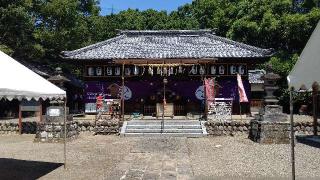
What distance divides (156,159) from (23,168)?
363cm

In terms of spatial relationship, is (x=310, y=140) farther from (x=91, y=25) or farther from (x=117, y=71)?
(x=91, y=25)

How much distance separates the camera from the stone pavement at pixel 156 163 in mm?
9906

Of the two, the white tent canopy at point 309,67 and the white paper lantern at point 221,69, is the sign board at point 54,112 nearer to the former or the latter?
the white tent canopy at point 309,67

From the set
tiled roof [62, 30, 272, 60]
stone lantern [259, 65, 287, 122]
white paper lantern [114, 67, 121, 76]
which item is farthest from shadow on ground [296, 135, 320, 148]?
white paper lantern [114, 67, 121, 76]

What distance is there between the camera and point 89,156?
1287 centimetres

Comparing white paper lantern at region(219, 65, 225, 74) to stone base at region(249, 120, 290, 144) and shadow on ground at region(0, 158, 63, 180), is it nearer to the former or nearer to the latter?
stone base at region(249, 120, 290, 144)

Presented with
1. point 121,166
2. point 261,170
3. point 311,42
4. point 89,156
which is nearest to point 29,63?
point 89,156

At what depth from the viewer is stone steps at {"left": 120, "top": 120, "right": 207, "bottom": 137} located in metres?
19.0

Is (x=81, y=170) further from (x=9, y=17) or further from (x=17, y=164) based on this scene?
(x=9, y=17)

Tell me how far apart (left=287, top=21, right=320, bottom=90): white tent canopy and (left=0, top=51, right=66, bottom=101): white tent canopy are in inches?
185

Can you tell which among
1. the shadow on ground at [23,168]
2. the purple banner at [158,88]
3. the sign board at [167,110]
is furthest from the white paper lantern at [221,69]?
the shadow on ground at [23,168]

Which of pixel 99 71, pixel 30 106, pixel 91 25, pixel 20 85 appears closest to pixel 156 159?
pixel 20 85

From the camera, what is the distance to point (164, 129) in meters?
19.8

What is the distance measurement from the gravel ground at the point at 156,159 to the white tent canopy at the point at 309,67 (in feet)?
12.6
